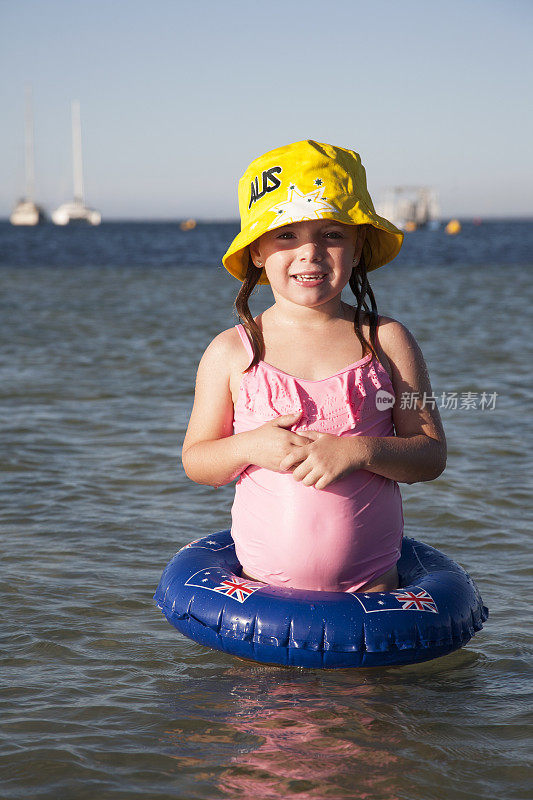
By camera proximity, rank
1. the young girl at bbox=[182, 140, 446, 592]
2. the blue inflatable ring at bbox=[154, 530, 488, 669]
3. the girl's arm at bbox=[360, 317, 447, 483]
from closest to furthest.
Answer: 1. the blue inflatable ring at bbox=[154, 530, 488, 669]
2. the young girl at bbox=[182, 140, 446, 592]
3. the girl's arm at bbox=[360, 317, 447, 483]

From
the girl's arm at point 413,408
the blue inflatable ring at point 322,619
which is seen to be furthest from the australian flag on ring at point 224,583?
the girl's arm at point 413,408

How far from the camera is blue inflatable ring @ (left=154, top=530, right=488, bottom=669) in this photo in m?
2.71

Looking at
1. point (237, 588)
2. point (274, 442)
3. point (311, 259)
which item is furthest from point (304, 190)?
point (237, 588)

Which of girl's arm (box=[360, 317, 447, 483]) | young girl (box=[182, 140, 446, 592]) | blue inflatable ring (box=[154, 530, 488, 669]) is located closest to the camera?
blue inflatable ring (box=[154, 530, 488, 669])

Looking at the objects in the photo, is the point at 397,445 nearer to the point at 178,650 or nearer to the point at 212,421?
the point at 212,421

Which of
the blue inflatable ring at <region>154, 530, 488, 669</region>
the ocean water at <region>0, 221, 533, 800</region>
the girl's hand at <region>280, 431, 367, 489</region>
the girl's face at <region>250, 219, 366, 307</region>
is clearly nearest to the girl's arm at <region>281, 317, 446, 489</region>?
the girl's hand at <region>280, 431, 367, 489</region>

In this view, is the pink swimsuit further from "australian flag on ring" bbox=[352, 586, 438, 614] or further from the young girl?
"australian flag on ring" bbox=[352, 586, 438, 614]

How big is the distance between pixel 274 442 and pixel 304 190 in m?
0.76

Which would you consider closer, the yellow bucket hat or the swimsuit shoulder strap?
the yellow bucket hat

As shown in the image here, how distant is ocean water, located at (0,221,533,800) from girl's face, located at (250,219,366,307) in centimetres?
122

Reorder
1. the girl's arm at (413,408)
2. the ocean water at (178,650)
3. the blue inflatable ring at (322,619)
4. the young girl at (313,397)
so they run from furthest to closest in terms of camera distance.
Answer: the girl's arm at (413,408) → the young girl at (313,397) → the blue inflatable ring at (322,619) → the ocean water at (178,650)

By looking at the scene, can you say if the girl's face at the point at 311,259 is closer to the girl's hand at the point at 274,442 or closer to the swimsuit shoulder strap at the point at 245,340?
the swimsuit shoulder strap at the point at 245,340

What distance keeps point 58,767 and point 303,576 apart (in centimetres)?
91

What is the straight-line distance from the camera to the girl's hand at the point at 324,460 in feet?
8.90
